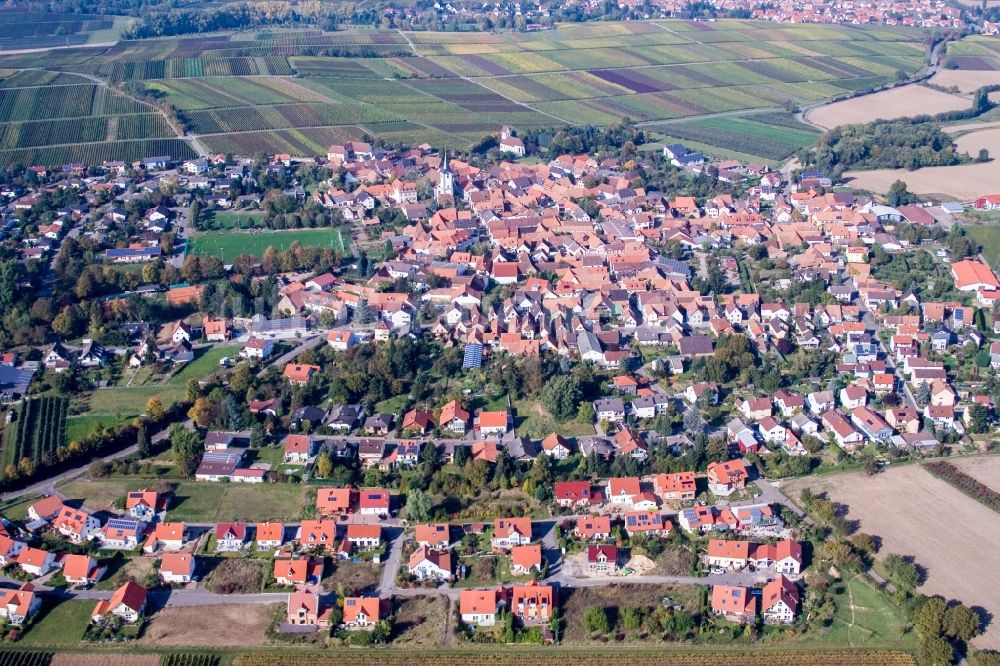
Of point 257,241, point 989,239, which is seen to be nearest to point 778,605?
point 989,239

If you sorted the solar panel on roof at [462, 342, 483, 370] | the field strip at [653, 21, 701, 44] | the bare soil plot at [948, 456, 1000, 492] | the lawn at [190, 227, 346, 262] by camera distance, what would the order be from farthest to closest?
the field strip at [653, 21, 701, 44] < the lawn at [190, 227, 346, 262] < the solar panel on roof at [462, 342, 483, 370] < the bare soil plot at [948, 456, 1000, 492]

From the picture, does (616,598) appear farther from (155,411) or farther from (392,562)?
(155,411)

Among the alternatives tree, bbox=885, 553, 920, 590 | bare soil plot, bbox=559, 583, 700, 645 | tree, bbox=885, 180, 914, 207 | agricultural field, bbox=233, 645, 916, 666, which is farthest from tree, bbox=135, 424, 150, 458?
tree, bbox=885, 180, 914, 207

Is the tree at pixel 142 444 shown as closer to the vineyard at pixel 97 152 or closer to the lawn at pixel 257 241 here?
the lawn at pixel 257 241

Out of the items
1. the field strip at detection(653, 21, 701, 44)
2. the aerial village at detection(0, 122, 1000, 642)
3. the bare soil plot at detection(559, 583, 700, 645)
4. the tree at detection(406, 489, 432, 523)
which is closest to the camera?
the bare soil plot at detection(559, 583, 700, 645)

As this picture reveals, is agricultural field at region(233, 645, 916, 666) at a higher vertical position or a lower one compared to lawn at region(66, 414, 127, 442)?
lower

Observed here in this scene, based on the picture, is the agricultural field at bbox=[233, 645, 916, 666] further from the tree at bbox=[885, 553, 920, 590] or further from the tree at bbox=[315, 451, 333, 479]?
the tree at bbox=[315, 451, 333, 479]

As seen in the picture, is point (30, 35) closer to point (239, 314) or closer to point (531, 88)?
point (531, 88)
